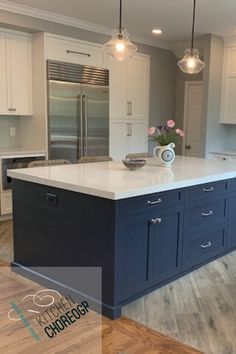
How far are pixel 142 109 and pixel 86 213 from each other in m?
4.46

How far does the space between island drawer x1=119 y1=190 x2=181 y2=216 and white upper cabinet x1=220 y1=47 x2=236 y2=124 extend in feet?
12.7

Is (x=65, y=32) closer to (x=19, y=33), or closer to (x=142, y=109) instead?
(x=19, y=33)

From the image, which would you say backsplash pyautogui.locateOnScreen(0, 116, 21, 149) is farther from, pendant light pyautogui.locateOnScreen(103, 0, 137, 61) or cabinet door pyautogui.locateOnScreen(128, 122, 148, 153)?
pendant light pyautogui.locateOnScreen(103, 0, 137, 61)

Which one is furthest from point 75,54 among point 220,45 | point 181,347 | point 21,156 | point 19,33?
point 181,347

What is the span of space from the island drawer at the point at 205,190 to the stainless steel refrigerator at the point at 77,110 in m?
2.62

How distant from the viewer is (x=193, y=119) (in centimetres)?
759

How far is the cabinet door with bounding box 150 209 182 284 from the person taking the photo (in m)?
2.89

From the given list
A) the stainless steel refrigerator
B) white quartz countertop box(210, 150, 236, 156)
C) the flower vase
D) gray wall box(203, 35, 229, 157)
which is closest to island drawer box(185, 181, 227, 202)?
the flower vase

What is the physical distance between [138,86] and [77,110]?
154 centimetres

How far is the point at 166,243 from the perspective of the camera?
3002 mm

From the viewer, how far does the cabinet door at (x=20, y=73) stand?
5137mm

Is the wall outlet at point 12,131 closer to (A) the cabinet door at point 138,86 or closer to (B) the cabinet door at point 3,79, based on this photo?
(B) the cabinet door at point 3,79

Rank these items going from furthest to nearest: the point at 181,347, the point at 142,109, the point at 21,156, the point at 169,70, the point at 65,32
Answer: the point at 169,70, the point at 142,109, the point at 65,32, the point at 21,156, the point at 181,347

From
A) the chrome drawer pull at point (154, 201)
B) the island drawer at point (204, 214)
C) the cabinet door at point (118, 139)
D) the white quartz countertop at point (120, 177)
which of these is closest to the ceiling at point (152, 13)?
the cabinet door at point (118, 139)
